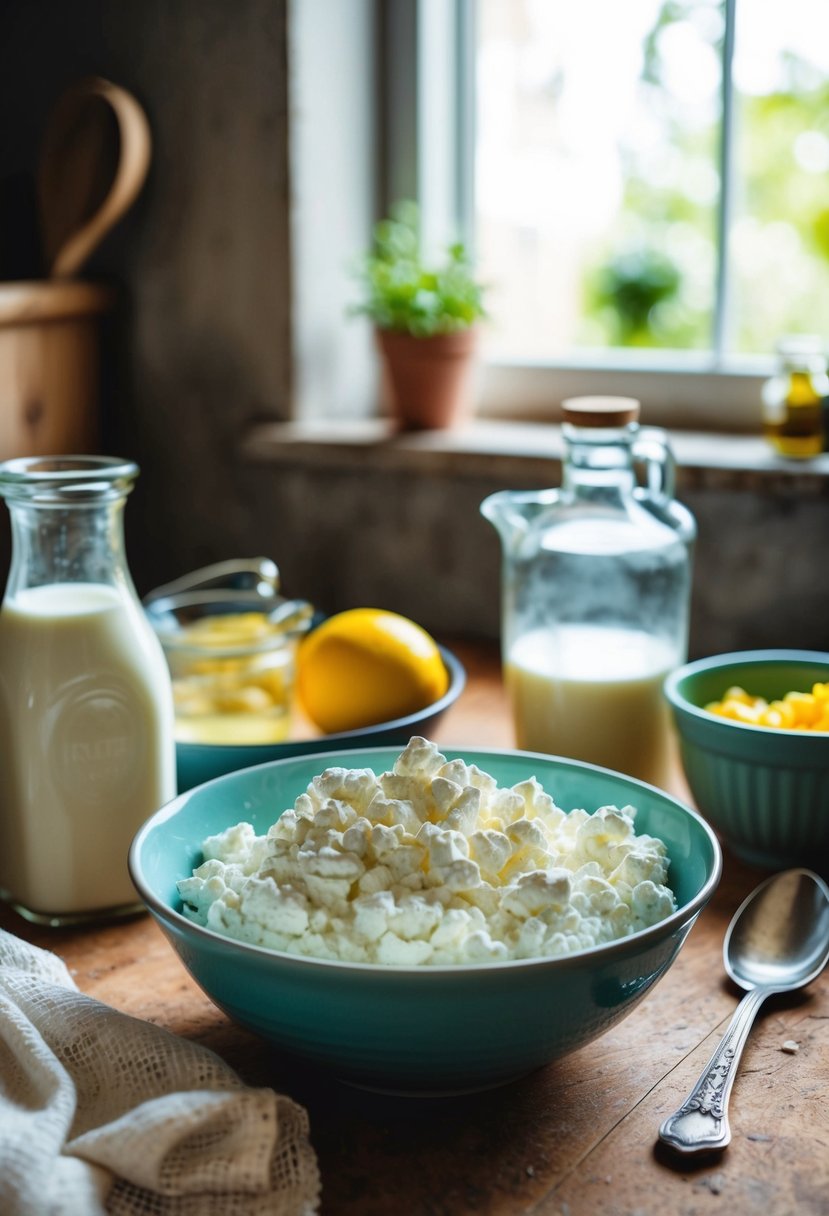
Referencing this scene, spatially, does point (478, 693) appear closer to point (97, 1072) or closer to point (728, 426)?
point (728, 426)

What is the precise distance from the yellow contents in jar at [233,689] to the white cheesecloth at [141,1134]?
45 cm

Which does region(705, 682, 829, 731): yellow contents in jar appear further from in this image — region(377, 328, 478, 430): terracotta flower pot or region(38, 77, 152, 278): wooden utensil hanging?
region(38, 77, 152, 278): wooden utensil hanging

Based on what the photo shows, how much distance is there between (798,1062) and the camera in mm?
729

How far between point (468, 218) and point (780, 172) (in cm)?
212

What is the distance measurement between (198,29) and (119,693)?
110 cm

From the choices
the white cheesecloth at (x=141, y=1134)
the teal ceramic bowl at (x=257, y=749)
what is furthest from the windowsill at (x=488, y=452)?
the white cheesecloth at (x=141, y=1134)

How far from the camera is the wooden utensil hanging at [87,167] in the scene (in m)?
1.63

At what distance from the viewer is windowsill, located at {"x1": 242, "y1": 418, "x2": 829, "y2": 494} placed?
1367 millimetres

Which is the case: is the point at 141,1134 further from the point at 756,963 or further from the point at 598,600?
the point at 598,600

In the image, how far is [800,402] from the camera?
138 cm

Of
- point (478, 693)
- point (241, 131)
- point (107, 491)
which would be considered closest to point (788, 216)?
point (241, 131)

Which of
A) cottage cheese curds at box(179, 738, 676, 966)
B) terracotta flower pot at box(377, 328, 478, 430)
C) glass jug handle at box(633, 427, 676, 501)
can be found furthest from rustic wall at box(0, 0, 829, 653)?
cottage cheese curds at box(179, 738, 676, 966)

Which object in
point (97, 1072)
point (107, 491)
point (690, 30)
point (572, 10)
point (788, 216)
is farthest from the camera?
point (788, 216)

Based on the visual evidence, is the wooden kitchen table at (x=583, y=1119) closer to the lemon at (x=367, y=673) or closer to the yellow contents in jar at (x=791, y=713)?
the yellow contents in jar at (x=791, y=713)
